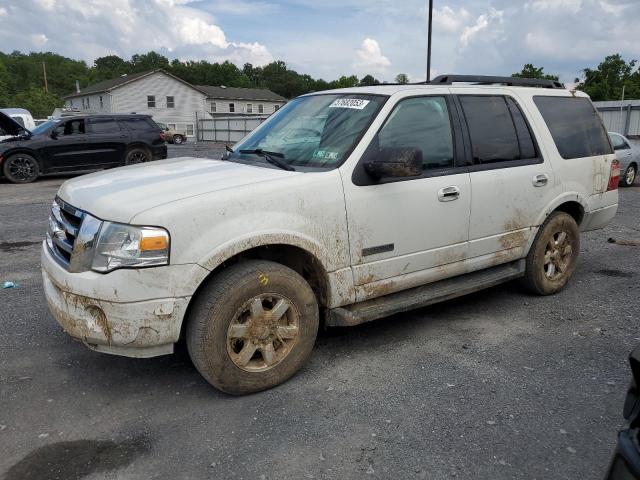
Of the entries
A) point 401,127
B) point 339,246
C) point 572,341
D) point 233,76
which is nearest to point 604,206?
point 572,341

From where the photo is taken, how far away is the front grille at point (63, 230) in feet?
10.6

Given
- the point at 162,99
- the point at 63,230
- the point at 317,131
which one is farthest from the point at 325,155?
the point at 162,99

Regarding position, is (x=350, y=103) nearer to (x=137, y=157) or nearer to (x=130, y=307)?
(x=130, y=307)

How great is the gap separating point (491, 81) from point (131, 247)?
3.50 meters

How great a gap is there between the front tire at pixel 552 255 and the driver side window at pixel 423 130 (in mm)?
Answer: 1357

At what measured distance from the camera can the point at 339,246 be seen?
3.54 m

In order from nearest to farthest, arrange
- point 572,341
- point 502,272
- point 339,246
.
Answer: point 339,246, point 572,341, point 502,272

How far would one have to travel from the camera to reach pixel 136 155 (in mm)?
15789

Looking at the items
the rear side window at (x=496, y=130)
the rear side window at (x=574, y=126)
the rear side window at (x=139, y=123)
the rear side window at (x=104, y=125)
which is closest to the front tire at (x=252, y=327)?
the rear side window at (x=496, y=130)

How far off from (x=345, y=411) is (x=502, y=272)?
2.18 meters

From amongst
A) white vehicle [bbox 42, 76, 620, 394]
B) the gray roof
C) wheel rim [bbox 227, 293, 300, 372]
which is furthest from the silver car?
the gray roof

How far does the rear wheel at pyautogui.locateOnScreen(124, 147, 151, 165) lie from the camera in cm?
1559

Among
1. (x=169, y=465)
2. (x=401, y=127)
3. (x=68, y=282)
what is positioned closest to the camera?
(x=169, y=465)

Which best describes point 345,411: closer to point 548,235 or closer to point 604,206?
point 548,235
